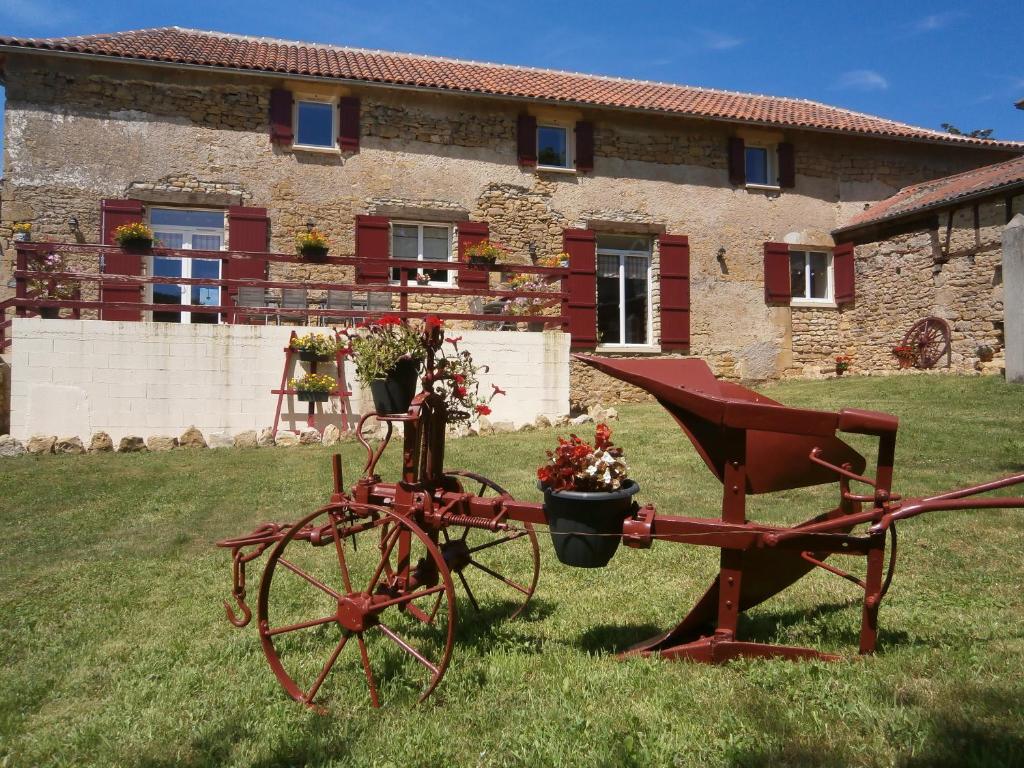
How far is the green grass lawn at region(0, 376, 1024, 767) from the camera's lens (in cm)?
238

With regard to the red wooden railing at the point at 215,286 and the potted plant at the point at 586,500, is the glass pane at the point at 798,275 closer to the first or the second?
the red wooden railing at the point at 215,286

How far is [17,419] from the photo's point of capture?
916 centimetres

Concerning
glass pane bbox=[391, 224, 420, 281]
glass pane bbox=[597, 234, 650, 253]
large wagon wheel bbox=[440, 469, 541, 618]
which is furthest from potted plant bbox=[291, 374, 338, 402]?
glass pane bbox=[597, 234, 650, 253]

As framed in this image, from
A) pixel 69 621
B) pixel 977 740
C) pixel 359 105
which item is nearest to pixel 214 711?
pixel 69 621

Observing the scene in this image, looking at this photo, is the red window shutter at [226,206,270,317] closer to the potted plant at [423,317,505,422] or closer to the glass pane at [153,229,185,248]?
the glass pane at [153,229,185,248]

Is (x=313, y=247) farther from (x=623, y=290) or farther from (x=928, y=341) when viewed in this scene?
(x=928, y=341)

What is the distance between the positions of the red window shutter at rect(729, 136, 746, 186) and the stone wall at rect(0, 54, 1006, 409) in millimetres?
167

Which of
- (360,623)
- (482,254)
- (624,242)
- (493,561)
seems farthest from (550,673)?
(624,242)

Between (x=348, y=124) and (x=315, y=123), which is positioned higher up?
(x=315, y=123)

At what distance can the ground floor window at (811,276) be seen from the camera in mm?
15547

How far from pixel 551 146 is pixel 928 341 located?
816 cm

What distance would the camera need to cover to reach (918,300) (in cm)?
1392

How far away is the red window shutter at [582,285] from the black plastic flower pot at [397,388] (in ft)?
33.7

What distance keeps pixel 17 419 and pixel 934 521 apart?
10166 millimetres
